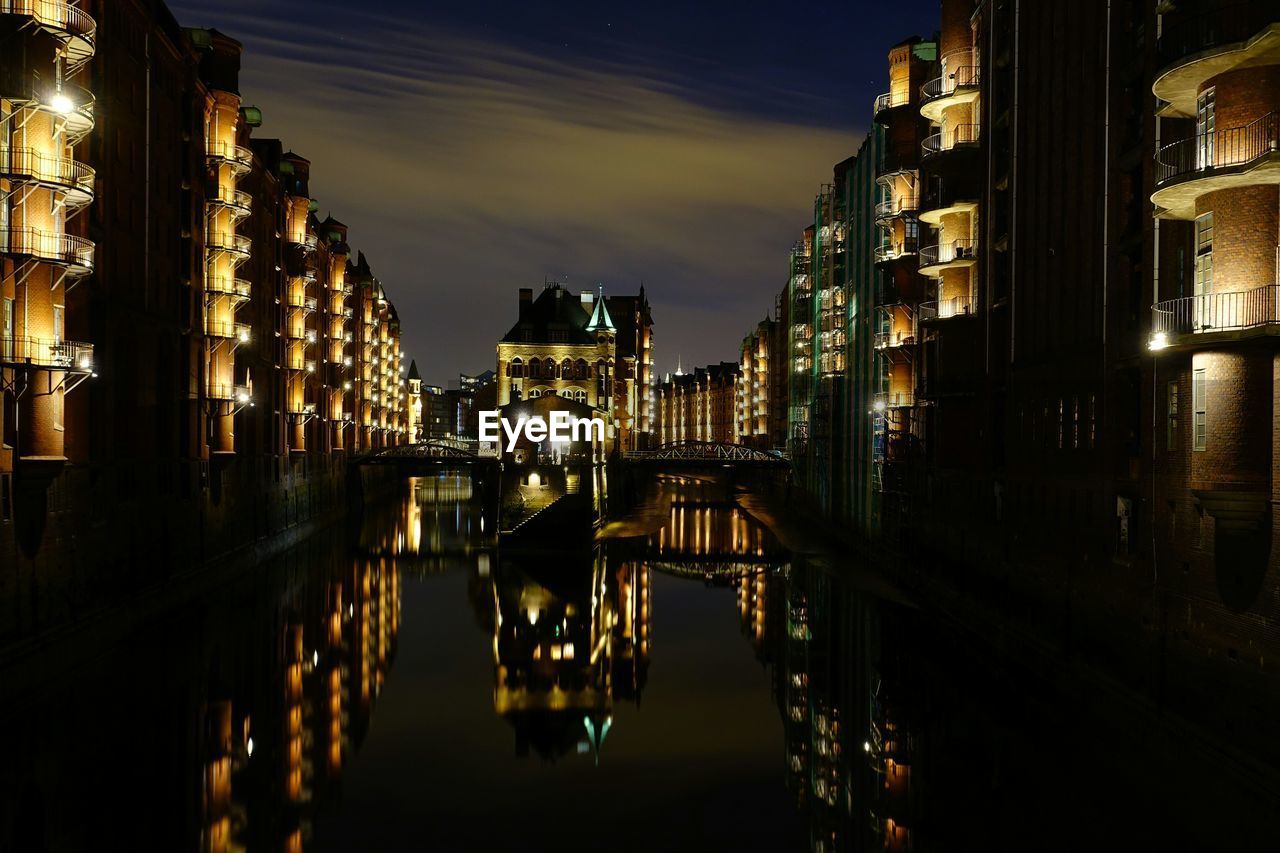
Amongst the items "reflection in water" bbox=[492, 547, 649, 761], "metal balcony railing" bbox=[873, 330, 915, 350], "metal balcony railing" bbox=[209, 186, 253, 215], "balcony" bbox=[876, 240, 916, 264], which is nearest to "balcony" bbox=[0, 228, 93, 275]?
"reflection in water" bbox=[492, 547, 649, 761]

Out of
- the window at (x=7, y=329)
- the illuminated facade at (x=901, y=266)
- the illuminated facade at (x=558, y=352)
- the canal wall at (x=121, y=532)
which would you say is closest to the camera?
the window at (x=7, y=329)

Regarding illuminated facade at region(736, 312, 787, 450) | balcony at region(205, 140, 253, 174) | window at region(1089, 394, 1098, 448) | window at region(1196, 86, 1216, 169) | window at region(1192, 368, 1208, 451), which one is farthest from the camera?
illuminated facade at region(736, 312, 787, 450)

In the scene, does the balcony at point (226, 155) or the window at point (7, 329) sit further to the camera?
the balcony at point (226, 155)

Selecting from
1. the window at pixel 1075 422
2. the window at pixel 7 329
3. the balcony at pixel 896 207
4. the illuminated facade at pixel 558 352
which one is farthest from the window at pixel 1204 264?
the illuminated facade at pixel 558 352

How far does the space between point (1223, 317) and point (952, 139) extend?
70.0 ft

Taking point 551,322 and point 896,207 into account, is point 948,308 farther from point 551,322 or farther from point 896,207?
point 551,322

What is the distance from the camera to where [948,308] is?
39469mm

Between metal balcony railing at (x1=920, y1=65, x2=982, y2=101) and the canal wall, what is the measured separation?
3098cm

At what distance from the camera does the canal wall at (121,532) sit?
1022 inches

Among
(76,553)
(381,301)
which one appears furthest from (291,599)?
(381,301)

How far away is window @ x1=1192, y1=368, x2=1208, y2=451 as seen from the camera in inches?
805

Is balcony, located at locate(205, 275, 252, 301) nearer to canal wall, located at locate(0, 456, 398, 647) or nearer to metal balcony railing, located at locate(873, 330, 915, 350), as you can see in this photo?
canal wall, located at locate(0, 456, 398, 647)

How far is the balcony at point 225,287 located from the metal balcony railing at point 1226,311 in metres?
37.2

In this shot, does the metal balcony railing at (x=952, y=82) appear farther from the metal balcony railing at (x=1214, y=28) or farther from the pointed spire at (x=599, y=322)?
the pointed spire at (x=599, y=322)
